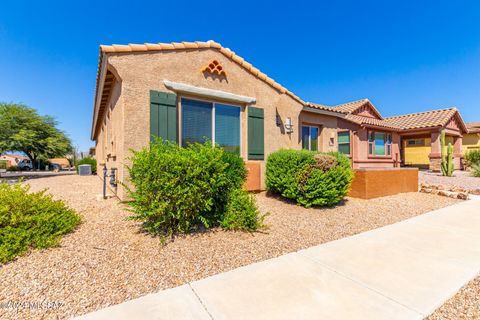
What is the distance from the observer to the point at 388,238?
4246mm

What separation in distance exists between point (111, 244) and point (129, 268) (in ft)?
2.93

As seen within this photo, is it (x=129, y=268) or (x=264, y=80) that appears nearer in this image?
(x=129, y=268)

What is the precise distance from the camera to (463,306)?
2.31 metres

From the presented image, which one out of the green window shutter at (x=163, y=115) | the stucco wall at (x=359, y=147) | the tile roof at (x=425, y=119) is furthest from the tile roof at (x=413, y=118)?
the green window shutter at (x=163, y=115)

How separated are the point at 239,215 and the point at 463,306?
A: 312 centimetres

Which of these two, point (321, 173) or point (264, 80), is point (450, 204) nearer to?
point (321, 173)

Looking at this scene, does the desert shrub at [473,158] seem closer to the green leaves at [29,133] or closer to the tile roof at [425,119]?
the tile roof at [425,119]

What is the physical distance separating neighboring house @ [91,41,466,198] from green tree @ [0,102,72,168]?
11.8 metres

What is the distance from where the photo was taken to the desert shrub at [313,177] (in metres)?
5.92

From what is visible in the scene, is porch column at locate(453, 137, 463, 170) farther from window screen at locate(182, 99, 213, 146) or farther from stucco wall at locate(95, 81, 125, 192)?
stucco wall at locate(95, 81, 125, 192)

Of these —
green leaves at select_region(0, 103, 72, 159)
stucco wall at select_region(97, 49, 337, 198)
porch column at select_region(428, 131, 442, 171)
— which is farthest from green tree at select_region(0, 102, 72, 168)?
porch column at select_region(428, 131, 442, 171)

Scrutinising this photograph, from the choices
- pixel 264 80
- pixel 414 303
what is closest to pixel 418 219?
pixel 414 303

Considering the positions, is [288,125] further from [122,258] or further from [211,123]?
[122,258]

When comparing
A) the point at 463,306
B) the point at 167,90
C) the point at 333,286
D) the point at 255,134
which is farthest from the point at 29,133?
the point at 463,306
